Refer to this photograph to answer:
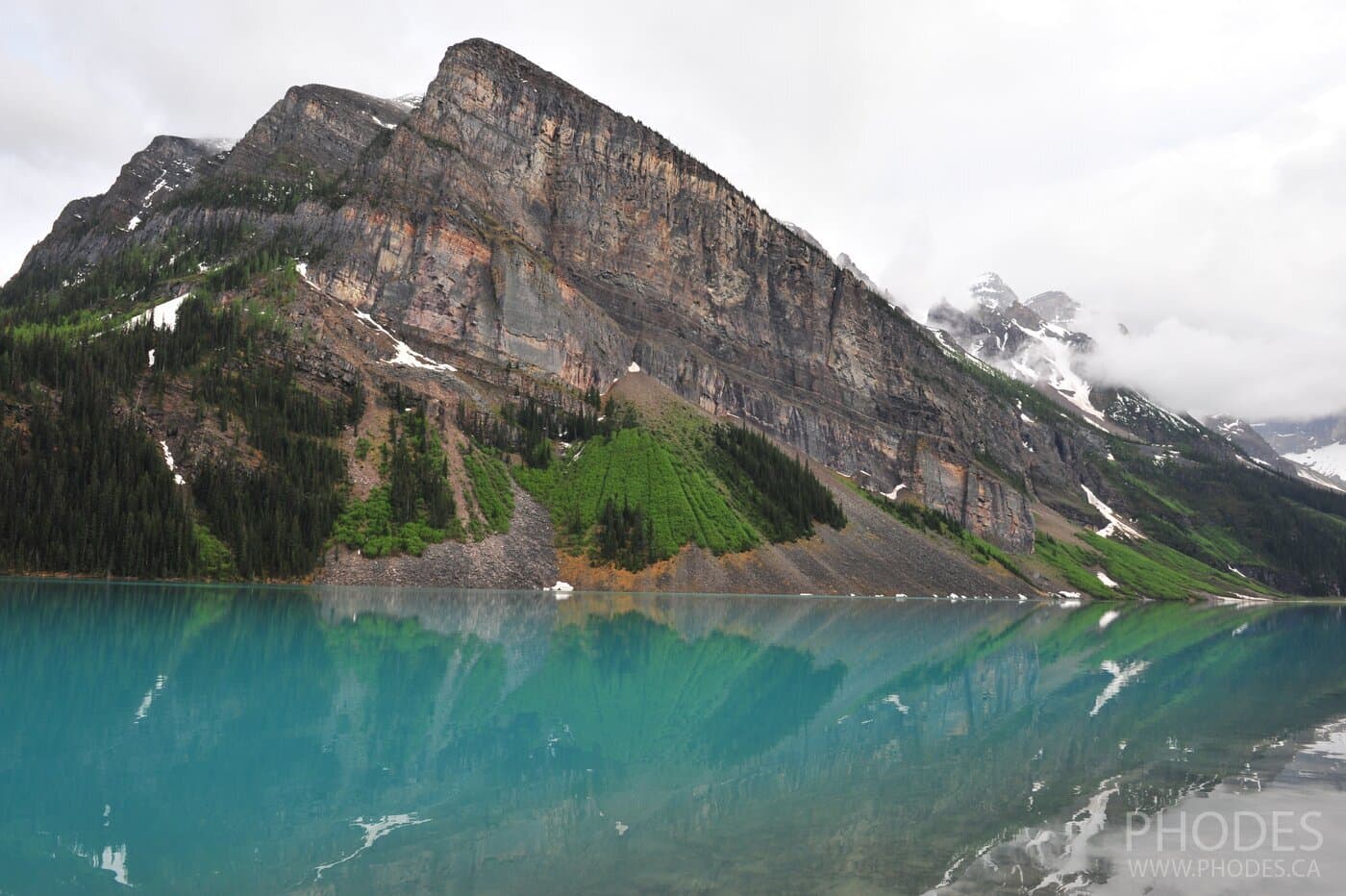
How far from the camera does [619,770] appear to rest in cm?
1655

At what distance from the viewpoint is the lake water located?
11.1 metres

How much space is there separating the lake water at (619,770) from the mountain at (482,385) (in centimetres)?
4593

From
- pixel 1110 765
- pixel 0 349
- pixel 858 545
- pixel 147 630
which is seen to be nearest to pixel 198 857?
pixel 1110 765

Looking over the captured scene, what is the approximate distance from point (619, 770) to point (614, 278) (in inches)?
5845

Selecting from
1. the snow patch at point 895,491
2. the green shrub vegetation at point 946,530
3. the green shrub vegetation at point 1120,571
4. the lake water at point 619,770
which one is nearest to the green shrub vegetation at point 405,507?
the lake water at point 619,770

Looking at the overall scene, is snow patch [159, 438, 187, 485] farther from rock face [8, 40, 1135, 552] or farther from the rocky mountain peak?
the rocky mountain peak

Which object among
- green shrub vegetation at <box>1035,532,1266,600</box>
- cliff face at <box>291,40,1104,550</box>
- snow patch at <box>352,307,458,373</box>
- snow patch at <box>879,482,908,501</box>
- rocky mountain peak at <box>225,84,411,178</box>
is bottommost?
green shrub vegetation at <box>1035,532,1266,600</box>

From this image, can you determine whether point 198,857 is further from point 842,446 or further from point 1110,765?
point 842,446

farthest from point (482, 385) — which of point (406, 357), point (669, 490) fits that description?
point (669, 490)

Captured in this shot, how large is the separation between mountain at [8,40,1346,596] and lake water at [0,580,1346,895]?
45.9 m

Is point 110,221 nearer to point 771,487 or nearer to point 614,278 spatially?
point 614,278

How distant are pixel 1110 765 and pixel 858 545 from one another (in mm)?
95700

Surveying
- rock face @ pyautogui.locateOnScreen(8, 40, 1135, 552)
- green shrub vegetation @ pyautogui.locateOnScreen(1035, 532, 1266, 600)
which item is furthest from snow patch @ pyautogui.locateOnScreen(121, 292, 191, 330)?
green shrub vegetation @ pyautogui.locateOnScreen(1035, 532, 1266, 600)

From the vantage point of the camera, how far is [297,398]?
9175cm
